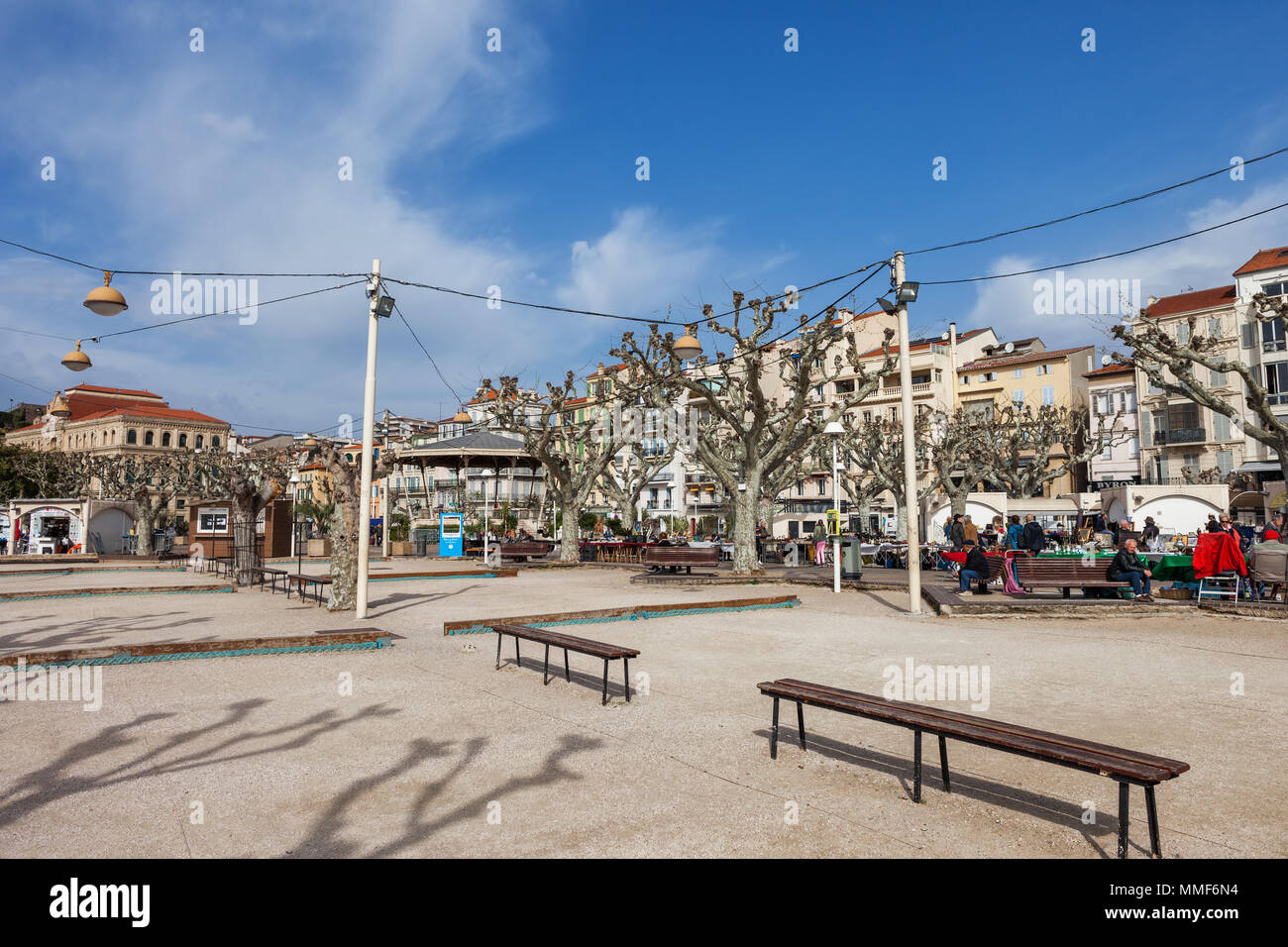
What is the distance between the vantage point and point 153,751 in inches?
220

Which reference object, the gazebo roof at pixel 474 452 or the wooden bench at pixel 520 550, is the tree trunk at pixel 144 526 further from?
the wooden bench at pixel 520 550

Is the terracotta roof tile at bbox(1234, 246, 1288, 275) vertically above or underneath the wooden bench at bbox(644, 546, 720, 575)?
above

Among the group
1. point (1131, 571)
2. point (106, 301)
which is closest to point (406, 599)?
point (106, 301)

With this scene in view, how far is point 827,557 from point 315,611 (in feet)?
69.2

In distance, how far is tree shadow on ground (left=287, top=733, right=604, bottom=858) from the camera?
154 inches

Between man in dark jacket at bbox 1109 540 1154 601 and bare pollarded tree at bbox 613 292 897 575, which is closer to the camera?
man in dark jacket at bbox 1109 540 1154 601

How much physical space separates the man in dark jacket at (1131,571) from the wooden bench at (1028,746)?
37.4 ft

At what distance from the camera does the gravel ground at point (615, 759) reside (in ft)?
13.4

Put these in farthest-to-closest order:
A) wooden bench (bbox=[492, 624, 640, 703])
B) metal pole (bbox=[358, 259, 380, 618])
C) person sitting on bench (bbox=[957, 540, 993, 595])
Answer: person sitting on bench (bbox=[957, 540, 993, 595]) → metal pole (bbox=[358, 259, 380, 618]) → wooden bench (bbox=[492, 624, 640, 703])

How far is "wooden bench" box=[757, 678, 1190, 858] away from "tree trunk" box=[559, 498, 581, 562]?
2404 cm

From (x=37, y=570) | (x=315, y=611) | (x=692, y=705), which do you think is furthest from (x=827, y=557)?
(x=37, y=570)

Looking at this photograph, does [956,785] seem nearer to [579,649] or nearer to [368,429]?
[579,649]

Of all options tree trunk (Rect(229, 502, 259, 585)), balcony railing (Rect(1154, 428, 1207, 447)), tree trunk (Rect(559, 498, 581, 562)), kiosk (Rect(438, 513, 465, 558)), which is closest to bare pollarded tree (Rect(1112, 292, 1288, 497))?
tree trunk (Rect(559, 498, 581, 562))

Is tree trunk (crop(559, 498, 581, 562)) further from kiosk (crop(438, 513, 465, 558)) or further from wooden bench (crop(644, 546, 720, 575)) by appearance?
wooden bench (crop(644, 546, 720, 575))
